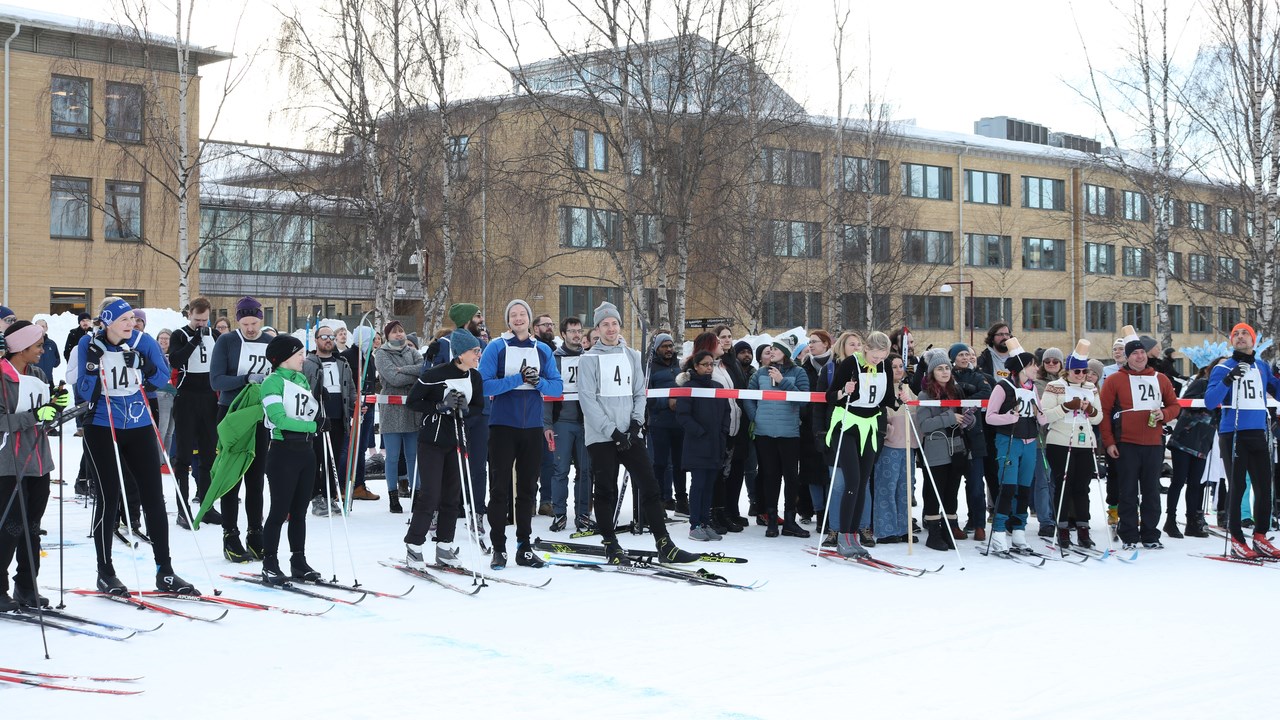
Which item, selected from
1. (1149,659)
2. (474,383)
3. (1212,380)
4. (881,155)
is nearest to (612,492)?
(474,383)

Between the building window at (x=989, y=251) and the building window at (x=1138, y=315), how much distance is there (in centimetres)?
778

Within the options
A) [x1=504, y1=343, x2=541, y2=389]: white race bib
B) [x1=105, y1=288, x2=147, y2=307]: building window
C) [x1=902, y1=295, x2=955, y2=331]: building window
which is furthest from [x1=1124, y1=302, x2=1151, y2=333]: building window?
[x1=504, y1=343, x2=541, y2=389]: white race bib

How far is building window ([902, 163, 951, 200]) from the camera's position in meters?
54.2

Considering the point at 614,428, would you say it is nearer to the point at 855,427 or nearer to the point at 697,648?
the point at 855,427

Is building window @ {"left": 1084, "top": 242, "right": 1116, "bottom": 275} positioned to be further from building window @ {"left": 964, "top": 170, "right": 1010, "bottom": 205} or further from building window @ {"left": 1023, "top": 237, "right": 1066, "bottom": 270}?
building window @ {"left": 964, "top": 170, "right": 1010, "bottom": 205}

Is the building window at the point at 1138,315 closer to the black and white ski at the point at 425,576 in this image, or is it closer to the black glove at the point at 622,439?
the black glove at the point at 622,439

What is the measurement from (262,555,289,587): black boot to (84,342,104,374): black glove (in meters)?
1.76

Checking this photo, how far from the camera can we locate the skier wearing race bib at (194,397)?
1123 centimetres

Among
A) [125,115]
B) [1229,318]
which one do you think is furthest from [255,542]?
[1229,318]

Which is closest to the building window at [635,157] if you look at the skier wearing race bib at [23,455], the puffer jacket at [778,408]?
the puffer jacket at [778,408]

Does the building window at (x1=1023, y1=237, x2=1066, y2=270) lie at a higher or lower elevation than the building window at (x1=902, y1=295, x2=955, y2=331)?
higher

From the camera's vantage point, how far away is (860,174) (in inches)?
1476

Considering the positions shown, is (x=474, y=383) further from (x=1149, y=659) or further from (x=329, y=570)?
(x=1149, y=659)

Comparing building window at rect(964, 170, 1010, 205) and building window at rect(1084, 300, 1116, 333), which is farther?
building window at rect(1084, 300, 1116, 333)
